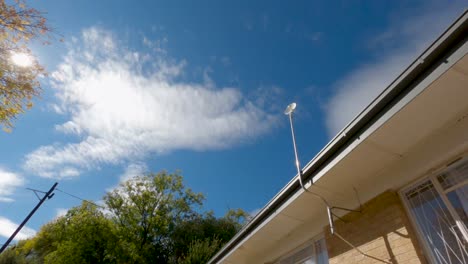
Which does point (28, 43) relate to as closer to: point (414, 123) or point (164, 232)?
point (414, 123)

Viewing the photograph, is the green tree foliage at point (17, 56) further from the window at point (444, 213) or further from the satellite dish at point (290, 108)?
the window at point (444, 213)

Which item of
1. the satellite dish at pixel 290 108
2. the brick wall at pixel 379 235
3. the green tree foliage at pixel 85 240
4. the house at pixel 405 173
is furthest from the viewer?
the green tree foliage at pixel 85 240

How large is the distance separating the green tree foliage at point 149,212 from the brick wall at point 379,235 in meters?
20.8

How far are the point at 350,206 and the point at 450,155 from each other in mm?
1422

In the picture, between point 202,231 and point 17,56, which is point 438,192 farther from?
point 202,231

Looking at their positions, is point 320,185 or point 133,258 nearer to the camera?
point 320,185

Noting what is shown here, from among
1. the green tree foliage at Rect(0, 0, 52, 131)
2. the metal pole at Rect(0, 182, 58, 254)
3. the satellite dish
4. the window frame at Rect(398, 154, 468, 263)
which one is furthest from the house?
the metal pole at Rect(0, 182, 58, 254)

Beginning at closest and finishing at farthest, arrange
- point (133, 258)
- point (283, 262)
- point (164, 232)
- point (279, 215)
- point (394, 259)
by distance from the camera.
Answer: point (394, 259), point (279, 215), point (283, 262), point (133, 258), point (164, 232)

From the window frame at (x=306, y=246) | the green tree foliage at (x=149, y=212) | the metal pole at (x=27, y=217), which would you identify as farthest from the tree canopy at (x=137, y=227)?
the window frame at (x=306, y=246)

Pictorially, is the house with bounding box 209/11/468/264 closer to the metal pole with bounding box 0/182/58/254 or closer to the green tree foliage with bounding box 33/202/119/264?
the metal pole with bounding box 0/182/58/254

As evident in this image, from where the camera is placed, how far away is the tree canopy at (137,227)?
20797 millimetres

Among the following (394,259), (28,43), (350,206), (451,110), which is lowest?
(394,259)

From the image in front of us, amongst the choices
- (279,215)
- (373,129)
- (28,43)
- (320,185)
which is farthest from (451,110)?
(28,43)

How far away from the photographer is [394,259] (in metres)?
2.89
